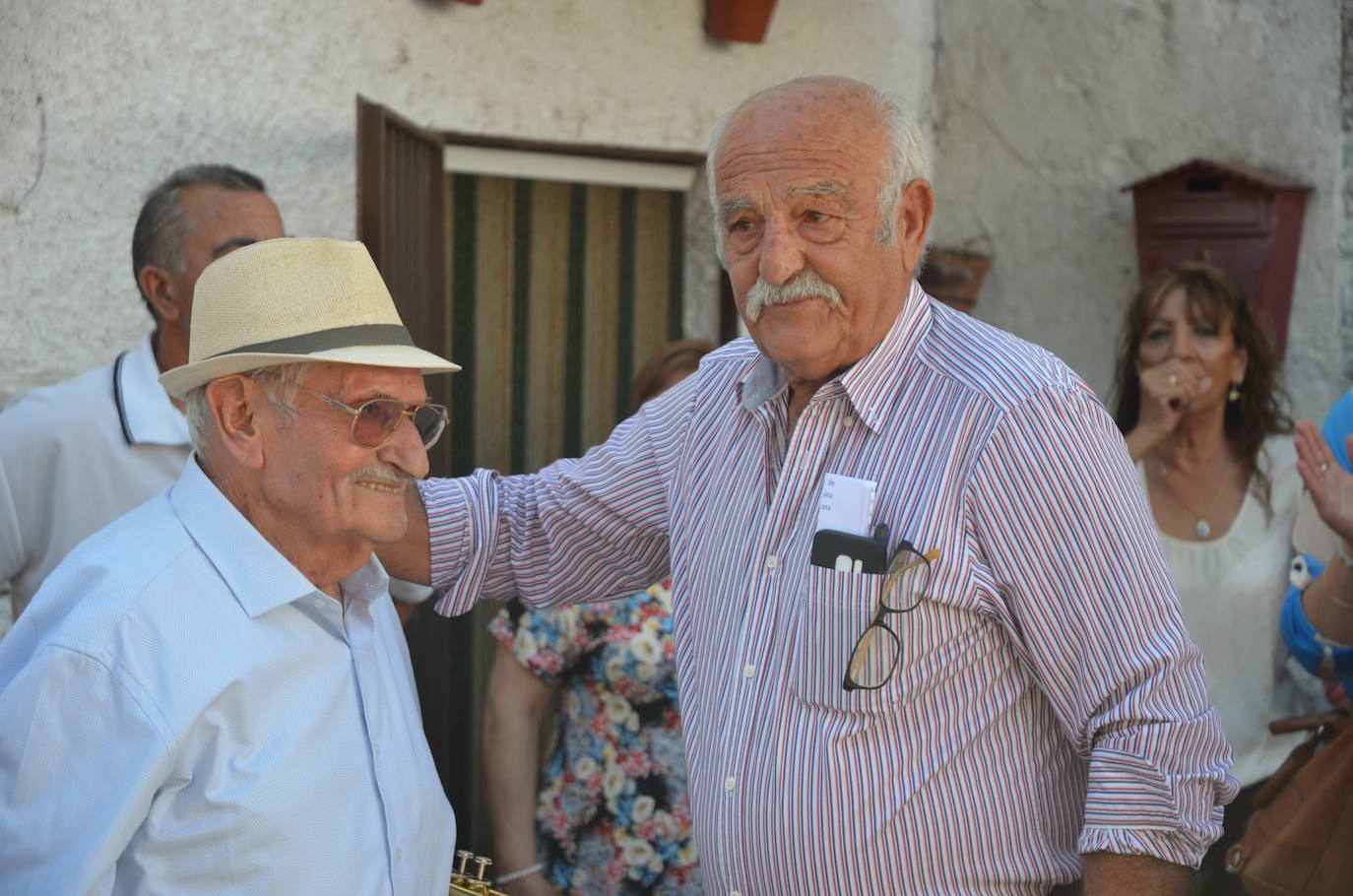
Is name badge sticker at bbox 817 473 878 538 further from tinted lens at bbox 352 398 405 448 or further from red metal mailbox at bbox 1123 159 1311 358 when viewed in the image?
red metal mailbox at bbox 1123 159 1311 358

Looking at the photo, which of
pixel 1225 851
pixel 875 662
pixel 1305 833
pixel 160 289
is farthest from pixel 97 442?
pixel 1225 851

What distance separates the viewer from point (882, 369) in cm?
210

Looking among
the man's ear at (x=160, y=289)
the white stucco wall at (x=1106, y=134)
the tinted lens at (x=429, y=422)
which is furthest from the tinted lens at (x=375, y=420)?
the white stucco wall at (x=1106, y=134)

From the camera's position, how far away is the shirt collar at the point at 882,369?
81.7 inches

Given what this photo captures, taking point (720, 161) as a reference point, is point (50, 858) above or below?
below

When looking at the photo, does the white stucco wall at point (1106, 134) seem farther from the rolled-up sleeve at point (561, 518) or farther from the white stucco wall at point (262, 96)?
the rolled-up sleeve at point (561, 518)

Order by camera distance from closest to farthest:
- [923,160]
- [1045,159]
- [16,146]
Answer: [923,160] < [16,146] < [1045,159]

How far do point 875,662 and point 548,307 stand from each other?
268 cm

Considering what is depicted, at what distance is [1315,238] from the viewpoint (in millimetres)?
4090

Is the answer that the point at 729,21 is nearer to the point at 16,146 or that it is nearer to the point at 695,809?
the point at 16,146

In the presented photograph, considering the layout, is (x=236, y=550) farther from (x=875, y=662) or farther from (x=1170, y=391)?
(x=1170, y=391)

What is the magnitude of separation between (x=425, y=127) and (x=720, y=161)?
6.33 feet

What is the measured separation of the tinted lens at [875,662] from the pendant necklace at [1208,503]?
1941 mm

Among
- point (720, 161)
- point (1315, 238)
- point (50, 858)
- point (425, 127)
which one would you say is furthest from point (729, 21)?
point (50, 858)
